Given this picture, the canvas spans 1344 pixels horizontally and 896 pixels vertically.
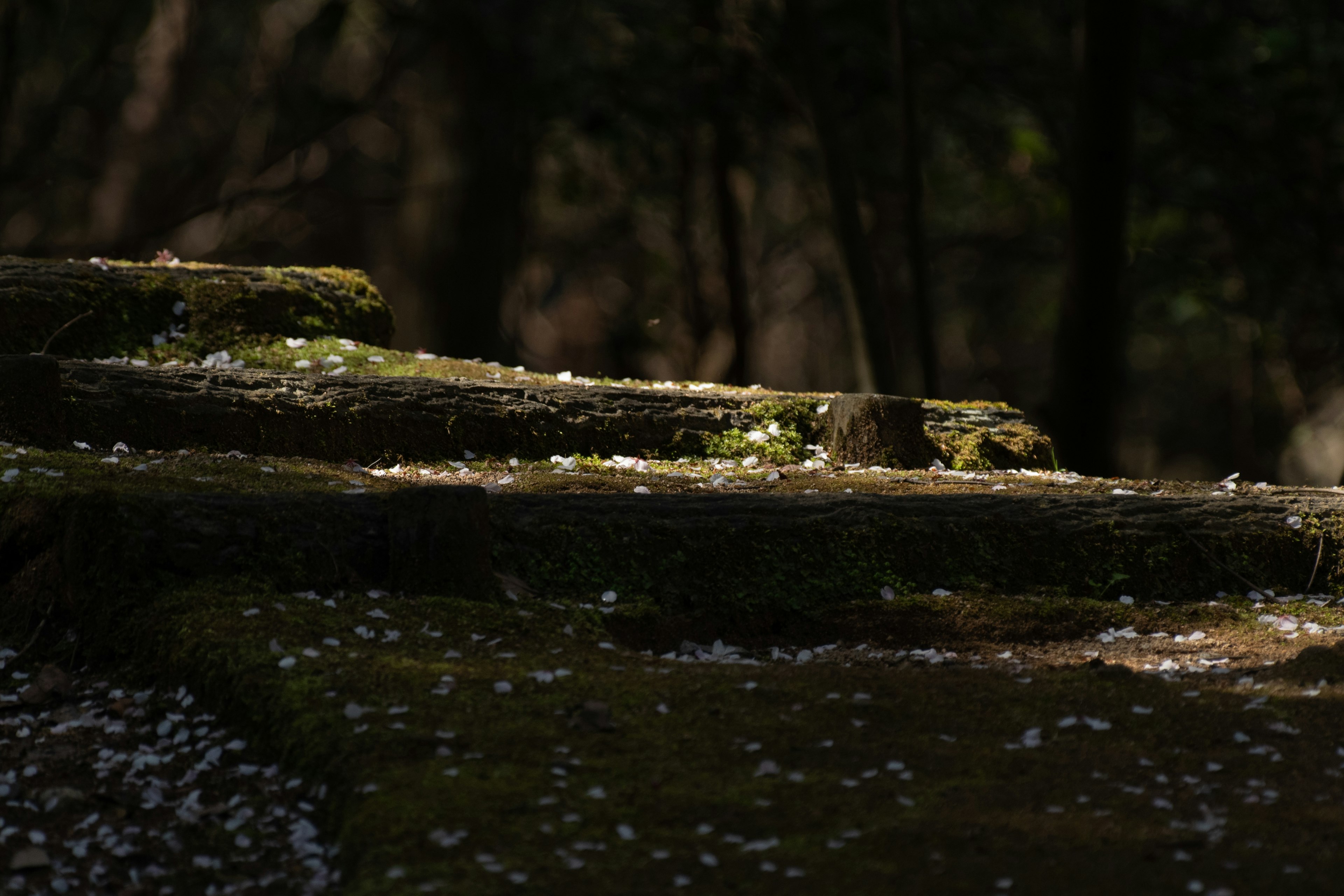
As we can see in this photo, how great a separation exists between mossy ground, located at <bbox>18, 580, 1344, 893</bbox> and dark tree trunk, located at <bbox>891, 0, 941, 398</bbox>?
5.79m

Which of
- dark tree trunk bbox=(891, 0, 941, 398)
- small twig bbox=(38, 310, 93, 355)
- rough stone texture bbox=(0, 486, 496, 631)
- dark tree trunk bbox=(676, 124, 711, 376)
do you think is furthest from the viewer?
dark tree trunk bbox=(676, 124, 711, 376)

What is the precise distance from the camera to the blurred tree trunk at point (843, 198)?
30.1 ft

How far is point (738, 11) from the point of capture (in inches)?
473

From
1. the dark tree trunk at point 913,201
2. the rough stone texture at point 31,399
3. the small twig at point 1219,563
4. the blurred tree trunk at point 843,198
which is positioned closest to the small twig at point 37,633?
the rough stone texture at point 31,399

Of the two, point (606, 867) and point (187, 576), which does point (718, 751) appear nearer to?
point (606, 867)

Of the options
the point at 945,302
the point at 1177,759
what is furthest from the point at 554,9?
the point at 1177,759

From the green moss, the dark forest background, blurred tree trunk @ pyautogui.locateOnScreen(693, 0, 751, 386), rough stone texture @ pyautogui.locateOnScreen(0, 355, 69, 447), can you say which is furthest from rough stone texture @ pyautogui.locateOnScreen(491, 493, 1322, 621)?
blurred tree trunk @ pyautogui.locateOnScreen(693, 0, 751, 386)

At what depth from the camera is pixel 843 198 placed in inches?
366

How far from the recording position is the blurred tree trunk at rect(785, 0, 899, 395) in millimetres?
9172

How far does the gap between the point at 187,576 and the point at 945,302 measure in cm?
1753

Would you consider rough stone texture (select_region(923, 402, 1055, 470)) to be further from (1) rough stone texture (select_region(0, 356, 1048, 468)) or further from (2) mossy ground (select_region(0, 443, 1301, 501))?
(2) mossy ground (select_region(0, 443, 1301, 501))

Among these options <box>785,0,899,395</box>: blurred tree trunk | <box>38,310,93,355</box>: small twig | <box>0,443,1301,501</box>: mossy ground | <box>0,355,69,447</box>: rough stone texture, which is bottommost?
<box>0,443,1301,501</box>: mossy ground

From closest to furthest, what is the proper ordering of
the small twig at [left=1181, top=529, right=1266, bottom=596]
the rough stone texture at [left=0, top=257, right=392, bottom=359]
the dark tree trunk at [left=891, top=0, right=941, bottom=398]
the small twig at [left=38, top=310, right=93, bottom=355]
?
the small twig at [left=1181, top=529, right=1266, bottom=596]
the small twig at [left=38, top=310, right=93, bottom=355]
the rough stone texture at [left=0, top=257, right=392, bottom=359]
the dark tree trunk at [left=891, top=0, right=941, bottom=398]

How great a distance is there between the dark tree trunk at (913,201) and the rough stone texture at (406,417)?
288 centimetres
